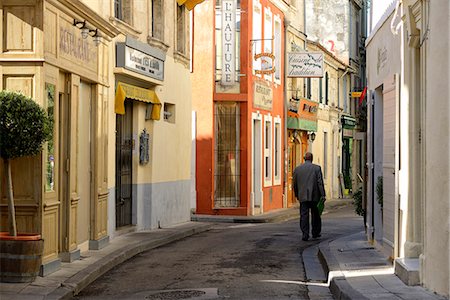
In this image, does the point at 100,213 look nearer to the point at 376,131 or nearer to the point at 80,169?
the point at 80,169

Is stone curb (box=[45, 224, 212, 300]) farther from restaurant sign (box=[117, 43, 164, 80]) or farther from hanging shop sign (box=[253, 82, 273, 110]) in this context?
hanging shop sign (box=[253, 82, 273, 110])

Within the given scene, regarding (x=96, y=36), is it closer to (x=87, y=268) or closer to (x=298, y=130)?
(x=87, y=268)

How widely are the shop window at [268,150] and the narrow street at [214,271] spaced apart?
1114 centimetres

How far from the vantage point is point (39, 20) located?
37.4ft

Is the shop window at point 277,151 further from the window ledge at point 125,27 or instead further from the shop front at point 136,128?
the window ledge at point 125,27

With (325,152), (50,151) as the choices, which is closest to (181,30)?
(50,151)

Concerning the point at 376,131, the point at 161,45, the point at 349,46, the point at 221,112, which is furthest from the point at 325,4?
the point at 376,131

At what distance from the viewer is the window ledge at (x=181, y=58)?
2117cm

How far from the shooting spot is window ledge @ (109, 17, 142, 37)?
647 inches

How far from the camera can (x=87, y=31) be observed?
532 inches

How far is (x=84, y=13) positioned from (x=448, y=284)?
23.4 feet

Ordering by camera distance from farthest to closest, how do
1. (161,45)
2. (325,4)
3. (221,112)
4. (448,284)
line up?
(325,4) < (221,112) < (161,45) < (448,284)

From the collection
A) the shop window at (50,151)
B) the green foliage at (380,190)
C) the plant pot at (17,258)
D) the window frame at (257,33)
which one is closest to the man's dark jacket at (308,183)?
the green foliage at (380,190)

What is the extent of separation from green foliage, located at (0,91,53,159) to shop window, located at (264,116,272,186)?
63.9 ft
